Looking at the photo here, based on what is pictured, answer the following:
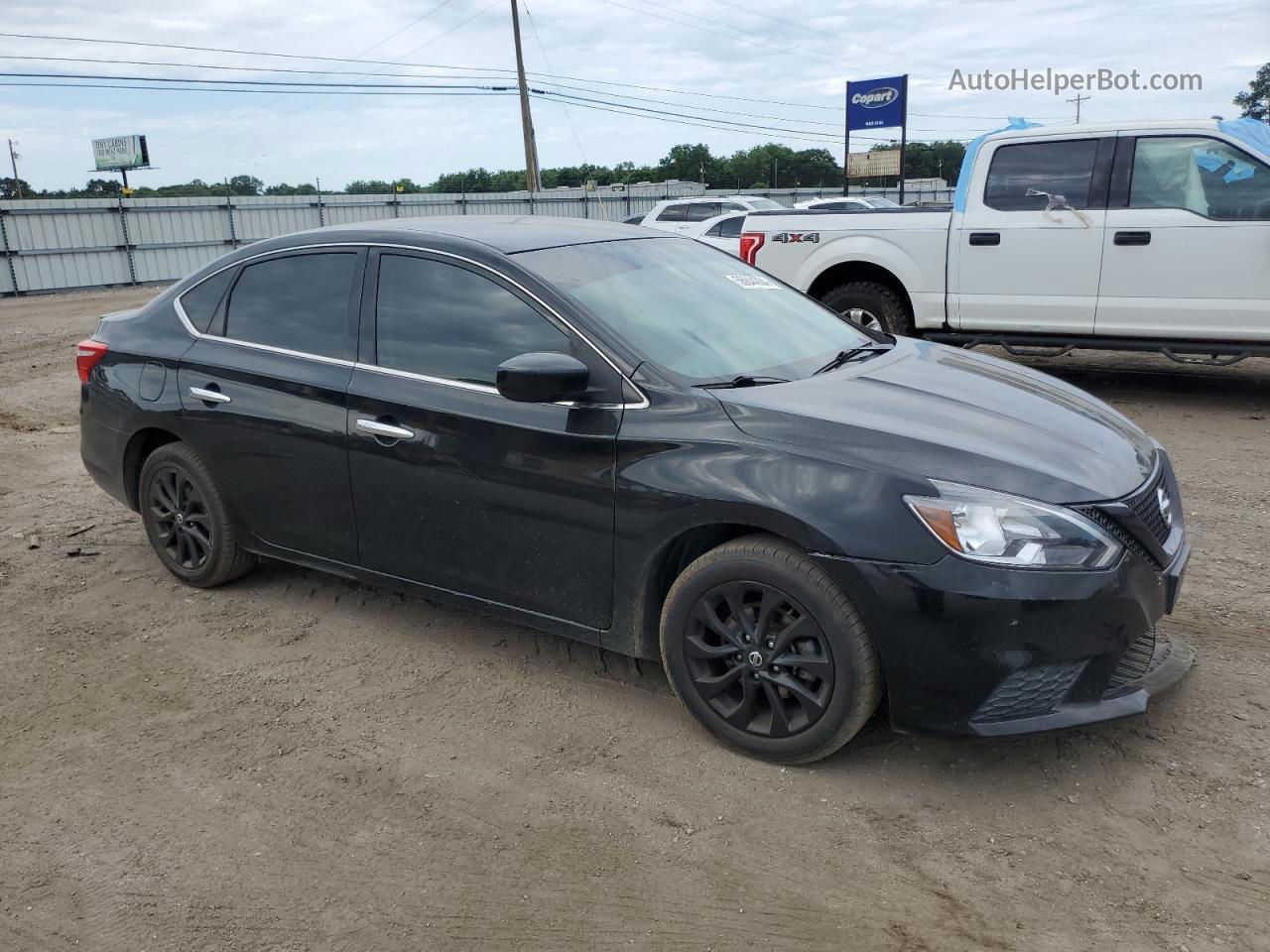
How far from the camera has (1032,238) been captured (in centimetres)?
819

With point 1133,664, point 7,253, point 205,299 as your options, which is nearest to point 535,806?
point 1133,664

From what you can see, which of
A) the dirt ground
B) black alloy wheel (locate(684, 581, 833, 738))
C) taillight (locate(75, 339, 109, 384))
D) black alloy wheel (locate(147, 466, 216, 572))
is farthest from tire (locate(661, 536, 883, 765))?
taillight (locate(75, 339, 109, 384))

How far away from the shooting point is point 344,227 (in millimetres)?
4367

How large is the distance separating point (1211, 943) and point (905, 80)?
2777 cm

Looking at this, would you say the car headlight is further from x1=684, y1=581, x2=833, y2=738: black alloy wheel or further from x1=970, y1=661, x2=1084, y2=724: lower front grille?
x1=684, y1=581, x2=833, y2=738: black alloy wheel

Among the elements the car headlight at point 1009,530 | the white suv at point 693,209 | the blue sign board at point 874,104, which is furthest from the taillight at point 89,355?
the blue sign board at point 874,104

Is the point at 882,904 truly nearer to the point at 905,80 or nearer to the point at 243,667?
the point at 243,667

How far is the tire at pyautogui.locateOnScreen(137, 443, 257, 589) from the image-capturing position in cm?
462

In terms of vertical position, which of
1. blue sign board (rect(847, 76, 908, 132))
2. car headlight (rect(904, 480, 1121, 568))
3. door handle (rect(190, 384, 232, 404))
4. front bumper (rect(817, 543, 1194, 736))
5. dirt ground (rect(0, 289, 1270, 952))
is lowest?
dirt ground (rect(0, 289, 1270, 952))

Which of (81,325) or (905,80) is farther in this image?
(905,80)

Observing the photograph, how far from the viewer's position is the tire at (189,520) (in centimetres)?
462

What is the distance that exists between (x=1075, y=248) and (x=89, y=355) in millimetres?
6832

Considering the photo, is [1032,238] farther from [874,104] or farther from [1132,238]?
[874,104]

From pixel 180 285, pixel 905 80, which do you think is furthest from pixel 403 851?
pixel 905 80
